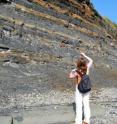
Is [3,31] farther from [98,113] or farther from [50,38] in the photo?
[98,113]

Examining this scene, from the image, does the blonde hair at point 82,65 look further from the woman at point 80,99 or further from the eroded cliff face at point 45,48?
the eroded cliff face at point 45,48

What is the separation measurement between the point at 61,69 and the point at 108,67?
20.6 feet

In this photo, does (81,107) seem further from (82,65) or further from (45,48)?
(45,48)

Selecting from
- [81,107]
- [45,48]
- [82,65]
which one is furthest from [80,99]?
[45,48]

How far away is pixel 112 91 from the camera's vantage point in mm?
13078

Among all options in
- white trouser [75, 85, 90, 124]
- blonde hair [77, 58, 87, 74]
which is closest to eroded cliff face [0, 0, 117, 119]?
white trouser [75, 85, 90, 124]

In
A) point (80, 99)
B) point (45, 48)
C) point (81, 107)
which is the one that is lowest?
point (81, 107)

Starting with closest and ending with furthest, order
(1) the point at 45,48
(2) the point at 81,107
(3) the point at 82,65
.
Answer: (3) the point at 82,65
(2) the point at 81,107
(1) the point at 45,48

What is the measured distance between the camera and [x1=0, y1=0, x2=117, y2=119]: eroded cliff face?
1054 centimetres

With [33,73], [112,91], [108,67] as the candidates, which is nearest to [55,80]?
[33,73]

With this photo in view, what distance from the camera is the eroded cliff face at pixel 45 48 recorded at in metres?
10.5

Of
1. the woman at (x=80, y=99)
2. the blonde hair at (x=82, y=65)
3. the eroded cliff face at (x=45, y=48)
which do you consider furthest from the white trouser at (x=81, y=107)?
the eroded cliff face at (x=45, y=48)

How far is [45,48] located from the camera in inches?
614

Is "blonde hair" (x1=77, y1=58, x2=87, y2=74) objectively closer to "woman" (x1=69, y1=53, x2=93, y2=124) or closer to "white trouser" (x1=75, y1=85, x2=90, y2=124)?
"woman" (x1=69, y1=53, x2=93, y2=124)
